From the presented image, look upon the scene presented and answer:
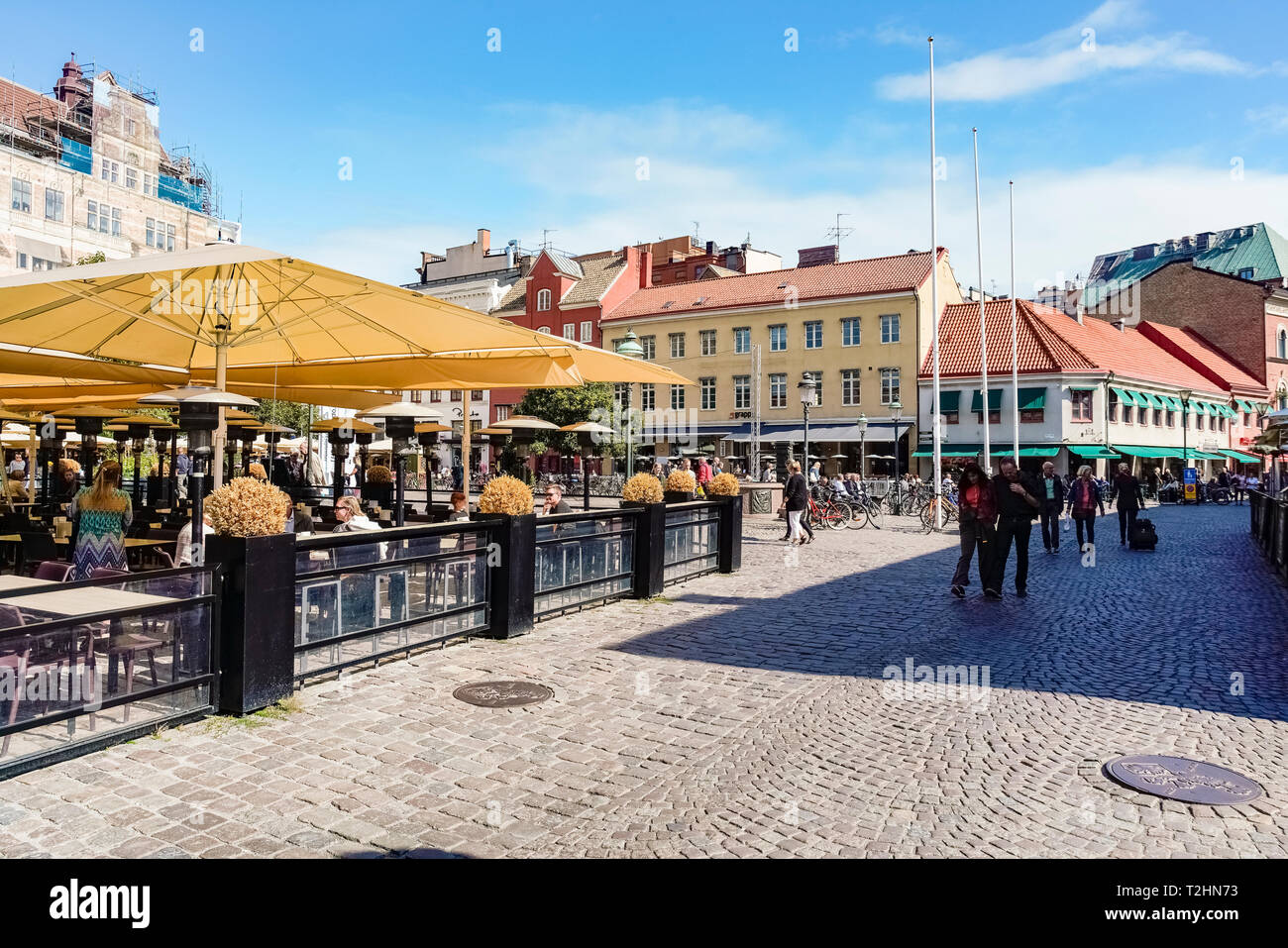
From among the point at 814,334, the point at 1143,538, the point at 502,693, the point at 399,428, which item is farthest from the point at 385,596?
the point at 814,334

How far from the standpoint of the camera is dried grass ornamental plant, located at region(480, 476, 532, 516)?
8289 millimetres

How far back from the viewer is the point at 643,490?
432 inches

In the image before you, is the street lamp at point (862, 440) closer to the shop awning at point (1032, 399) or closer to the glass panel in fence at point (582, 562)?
the shop awning at point (1032, 399)

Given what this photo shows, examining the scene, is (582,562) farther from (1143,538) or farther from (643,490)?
(1143,538)

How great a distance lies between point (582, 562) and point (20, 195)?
194 ft

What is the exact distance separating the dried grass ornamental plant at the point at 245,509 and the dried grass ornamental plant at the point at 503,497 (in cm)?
268

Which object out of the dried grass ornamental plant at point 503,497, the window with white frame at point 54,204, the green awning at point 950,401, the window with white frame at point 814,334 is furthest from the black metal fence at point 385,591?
the window with white frame at point 54,204

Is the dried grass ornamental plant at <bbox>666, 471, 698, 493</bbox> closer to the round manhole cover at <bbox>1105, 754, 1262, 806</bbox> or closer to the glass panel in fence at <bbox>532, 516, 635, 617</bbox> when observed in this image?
the glass panel in fence at <bbox>532, 516, 635, 617</bbox>

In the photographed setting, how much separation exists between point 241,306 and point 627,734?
5547 millimetres

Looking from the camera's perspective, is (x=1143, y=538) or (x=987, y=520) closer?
(x=987, y=520)

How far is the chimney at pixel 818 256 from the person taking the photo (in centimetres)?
5741

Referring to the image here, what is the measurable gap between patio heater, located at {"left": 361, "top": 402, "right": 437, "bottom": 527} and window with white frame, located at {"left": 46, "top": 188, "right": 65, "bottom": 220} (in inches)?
2171

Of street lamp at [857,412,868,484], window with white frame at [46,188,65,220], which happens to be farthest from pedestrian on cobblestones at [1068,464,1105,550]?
window with white frame at [46,188,65,220]
